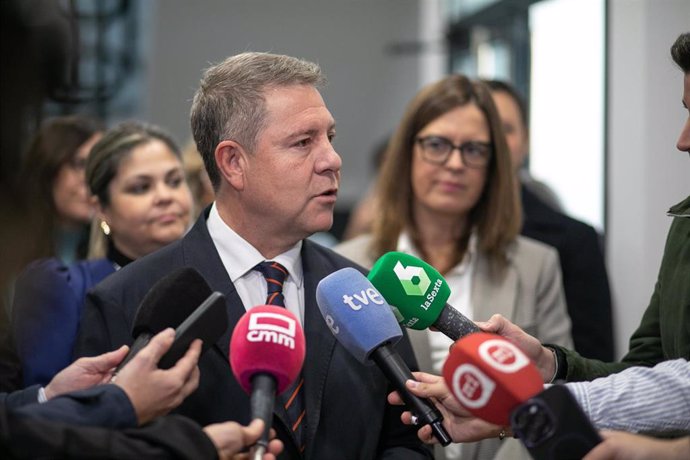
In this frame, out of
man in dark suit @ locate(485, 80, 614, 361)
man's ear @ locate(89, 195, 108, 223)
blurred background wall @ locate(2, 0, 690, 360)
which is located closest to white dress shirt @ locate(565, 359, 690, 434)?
blurred background wall @ locate(2, 0, 690, 360)

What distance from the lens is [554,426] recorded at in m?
1.66

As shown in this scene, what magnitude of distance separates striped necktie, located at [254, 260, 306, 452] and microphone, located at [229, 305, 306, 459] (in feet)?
1.00

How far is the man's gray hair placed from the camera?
228cm

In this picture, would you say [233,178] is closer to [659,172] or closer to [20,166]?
[20,166]

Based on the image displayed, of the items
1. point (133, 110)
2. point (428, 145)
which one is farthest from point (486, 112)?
point (133, 110)

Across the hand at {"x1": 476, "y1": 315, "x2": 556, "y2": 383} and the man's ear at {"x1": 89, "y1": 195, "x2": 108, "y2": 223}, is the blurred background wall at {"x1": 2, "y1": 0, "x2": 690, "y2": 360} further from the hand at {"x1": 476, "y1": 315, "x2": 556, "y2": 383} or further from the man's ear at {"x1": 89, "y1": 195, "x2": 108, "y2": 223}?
the hand at {"x1": 476, "y1": 315, "x2": 556, "y2": 383}

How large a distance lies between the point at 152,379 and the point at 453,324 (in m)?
0.65

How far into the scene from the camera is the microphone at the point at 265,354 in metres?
1.76

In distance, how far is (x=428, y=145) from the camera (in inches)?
129

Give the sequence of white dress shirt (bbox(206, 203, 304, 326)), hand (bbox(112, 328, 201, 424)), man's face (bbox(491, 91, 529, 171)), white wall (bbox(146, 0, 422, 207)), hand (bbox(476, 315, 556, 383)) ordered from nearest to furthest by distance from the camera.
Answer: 1. hand (bbox(112, 328, 201, 424))
2. hand (bbox(476, 315, 556, 383))
3. white dress shirt (bbox(206, 203, 304, 326))
4. man's face (bbox(491, 91, 529, 171))
5. white wall (bbox(146, 0, 422, 207))

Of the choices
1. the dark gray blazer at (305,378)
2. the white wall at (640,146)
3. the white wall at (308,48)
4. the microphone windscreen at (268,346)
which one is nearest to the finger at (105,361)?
the dark gray blazer at (305,378)

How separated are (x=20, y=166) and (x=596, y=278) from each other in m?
2.35

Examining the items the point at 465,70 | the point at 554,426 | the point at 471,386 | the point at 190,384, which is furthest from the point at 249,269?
the point at 465,70

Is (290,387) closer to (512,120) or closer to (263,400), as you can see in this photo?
(263,400)
